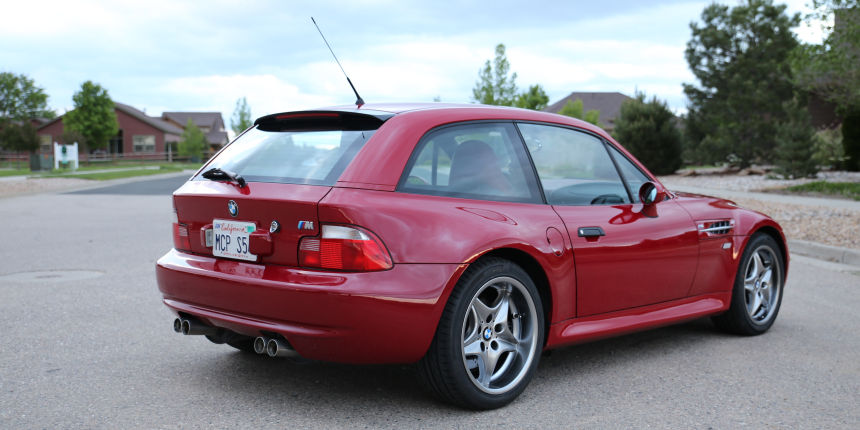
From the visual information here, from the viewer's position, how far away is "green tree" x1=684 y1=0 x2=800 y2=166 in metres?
30.8

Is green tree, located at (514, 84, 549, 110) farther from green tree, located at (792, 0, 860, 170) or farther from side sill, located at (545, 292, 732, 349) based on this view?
side sill, located at (545, 292, 732, 349)

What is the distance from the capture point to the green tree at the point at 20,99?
75.8 meters

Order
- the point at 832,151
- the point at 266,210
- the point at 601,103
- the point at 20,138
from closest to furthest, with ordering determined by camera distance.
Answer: the point at 266,210
the point at 832,151
the point at 20,138
the point at 601,103

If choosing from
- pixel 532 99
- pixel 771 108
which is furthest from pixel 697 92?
pixel 532 99

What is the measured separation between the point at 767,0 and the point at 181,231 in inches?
1282

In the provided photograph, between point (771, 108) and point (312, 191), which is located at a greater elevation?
point (771, 108)

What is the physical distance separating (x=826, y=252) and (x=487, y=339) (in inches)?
307

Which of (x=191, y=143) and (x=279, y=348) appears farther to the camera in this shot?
(x=191, y=143)

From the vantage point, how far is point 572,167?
4.64 meters

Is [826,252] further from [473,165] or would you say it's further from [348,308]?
[348,308]

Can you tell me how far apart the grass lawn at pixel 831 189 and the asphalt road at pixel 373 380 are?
13.4 m

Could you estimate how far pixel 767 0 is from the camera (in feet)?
105

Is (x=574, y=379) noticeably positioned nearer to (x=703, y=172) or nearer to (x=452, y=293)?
(x=452, y=293)

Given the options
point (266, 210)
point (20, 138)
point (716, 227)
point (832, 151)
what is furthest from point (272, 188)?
point (20, 138)
